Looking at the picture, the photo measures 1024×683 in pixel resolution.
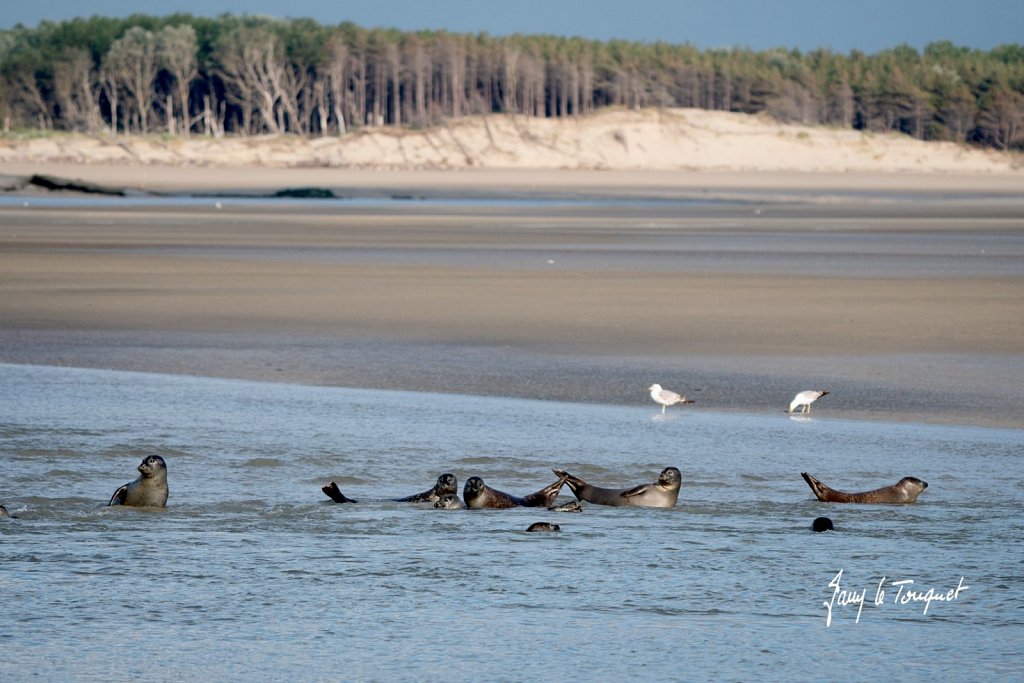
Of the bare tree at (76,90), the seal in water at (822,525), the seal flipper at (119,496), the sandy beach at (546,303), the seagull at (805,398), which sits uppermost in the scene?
the bare tree at (76,90)

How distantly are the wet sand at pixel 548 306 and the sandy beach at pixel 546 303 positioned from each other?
0.06 m

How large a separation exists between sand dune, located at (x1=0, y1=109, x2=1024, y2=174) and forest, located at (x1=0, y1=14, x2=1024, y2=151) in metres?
15.1

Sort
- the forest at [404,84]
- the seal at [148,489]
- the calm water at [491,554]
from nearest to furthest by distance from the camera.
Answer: the calm water at [491,554], the seal at [148,489], the forest at [404,84]

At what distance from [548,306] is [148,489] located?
11446 millimetres

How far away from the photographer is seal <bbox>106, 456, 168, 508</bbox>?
778 centimetres

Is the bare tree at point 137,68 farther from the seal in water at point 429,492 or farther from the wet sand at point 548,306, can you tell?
the seal in water at point 429,492

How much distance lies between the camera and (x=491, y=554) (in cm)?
720

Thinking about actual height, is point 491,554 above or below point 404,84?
below

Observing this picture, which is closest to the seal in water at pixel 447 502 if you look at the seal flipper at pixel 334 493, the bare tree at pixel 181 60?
the seal flipper at pixel 334 493

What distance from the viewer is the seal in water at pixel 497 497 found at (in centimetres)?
803

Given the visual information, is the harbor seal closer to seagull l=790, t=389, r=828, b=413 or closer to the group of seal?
the group of seal

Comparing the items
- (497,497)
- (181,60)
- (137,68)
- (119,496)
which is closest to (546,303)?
(497,497)

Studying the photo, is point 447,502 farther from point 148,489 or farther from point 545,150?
point 545,150

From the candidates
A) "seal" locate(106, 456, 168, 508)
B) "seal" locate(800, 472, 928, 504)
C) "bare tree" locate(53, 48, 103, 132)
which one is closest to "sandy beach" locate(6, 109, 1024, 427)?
"seal" locate(800, 472, 928, 504)
